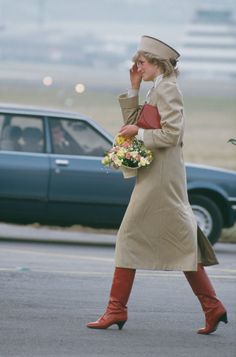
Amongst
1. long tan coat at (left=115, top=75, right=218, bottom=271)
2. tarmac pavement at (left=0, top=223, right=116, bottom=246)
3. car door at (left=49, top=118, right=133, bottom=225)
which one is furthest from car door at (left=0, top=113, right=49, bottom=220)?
long tan coat at (left=115, top=75, right=218, bottom=271)

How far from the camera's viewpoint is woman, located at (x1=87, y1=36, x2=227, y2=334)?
26.3ft

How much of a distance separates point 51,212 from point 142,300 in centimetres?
569

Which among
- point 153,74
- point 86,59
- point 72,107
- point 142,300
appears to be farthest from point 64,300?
point 86,59

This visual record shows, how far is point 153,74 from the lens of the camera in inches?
318

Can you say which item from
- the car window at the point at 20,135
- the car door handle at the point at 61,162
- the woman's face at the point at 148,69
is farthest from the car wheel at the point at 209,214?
the woman's face at the point at 148,69

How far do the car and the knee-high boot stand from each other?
6.98 m

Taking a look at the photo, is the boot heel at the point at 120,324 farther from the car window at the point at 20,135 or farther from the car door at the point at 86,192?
the car window at the point at 20,135

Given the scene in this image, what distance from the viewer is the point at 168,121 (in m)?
8.02

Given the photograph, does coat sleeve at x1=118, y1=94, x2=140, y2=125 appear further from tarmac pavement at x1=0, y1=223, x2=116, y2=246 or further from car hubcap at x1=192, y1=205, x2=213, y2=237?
tarmac pavement at x1=0, y1=223, x2=116, y2=246

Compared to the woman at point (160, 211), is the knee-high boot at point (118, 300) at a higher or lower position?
lower

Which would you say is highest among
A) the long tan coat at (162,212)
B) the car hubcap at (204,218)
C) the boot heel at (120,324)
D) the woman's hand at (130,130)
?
the woman's hand at (130,130)

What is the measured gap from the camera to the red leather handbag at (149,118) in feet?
26.6

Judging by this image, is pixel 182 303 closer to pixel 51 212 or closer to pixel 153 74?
pixel 153 74

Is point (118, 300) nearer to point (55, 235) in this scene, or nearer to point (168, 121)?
point (168, 121)
